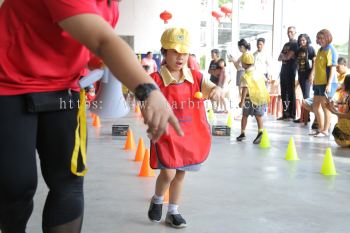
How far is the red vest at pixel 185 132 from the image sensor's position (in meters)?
2.74

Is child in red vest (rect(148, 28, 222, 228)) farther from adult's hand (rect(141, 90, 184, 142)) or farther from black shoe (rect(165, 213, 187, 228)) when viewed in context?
adult's hand (rect(141, 90, 184, 142))

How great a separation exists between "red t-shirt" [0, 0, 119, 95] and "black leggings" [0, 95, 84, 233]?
79 mm

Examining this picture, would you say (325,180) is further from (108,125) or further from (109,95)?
(108,125)

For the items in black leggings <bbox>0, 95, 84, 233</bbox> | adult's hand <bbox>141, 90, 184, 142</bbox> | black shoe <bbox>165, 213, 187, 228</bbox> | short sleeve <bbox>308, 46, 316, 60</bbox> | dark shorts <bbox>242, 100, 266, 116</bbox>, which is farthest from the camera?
short sleeve <bbox>308, 46, 316, 60</bbox>

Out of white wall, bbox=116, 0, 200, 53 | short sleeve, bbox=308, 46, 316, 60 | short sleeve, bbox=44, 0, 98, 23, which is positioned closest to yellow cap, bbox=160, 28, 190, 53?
short sleeve, bbox=44, 0, 98, 23

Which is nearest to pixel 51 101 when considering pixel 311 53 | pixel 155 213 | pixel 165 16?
pixel 155 213

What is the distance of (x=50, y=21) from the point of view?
140 centimetres

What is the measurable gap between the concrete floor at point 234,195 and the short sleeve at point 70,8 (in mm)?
1714

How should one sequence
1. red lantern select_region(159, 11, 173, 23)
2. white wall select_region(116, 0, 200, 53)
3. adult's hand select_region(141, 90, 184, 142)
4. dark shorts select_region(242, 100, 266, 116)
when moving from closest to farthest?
adult's hand select_region(141, 90, 184, 142) → dark shorts select_region(242, 100, 266, 116) → red lantern select_region(159, 11, 173, 23) → white wall select_region(116, 0, 200, 53)

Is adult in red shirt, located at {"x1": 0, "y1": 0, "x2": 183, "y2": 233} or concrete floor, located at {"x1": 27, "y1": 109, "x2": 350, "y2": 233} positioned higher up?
adult in red shirt, located at {"x1": 0, "y1": 0, "x2": 183, "y2": 233}

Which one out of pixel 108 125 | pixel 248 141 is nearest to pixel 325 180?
pixel 248 141

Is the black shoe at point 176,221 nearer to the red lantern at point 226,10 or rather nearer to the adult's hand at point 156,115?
the adult's hand at point 156,115

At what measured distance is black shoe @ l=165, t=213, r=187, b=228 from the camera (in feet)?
8.93

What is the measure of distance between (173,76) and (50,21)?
1.54 meters
